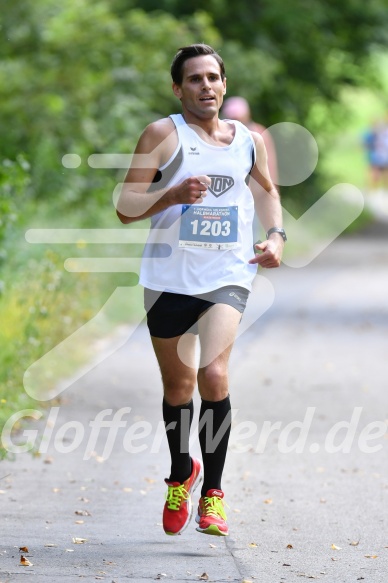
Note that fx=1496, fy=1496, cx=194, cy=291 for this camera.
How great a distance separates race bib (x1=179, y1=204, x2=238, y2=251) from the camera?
5992mm

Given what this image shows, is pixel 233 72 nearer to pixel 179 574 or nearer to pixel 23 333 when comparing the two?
pixel 23 333

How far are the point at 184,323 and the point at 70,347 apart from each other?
17.9 ft

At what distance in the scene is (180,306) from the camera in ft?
20.0

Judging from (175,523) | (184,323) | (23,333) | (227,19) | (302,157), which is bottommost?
(302,157)

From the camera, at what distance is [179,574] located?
558 cm

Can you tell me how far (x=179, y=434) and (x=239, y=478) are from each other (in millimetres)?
1481

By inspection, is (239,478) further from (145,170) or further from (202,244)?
(145,170)

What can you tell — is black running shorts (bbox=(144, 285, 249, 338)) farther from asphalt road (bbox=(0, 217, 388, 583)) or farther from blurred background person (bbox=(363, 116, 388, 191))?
blurred background person (bbox=(363, 116, 388, 191))

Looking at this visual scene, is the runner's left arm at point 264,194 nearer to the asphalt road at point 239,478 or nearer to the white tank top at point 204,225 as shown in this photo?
the white tank top at point 204,225

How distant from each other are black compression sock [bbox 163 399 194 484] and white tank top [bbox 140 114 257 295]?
0.55 meters

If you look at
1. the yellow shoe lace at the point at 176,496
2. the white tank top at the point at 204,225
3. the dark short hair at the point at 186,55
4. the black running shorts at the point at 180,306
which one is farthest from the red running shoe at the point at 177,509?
the dark short hair at the point at 186,55

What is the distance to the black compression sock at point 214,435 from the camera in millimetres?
6058

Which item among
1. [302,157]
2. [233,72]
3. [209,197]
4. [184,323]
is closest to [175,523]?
[184,323]

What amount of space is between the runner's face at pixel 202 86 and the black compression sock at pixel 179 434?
4.06 feet
